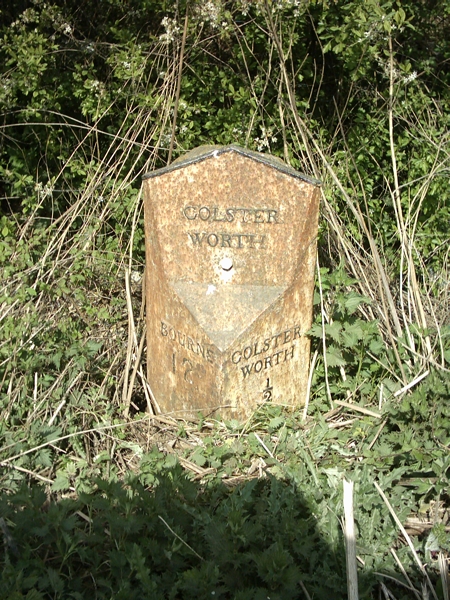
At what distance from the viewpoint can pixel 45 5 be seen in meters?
4.03

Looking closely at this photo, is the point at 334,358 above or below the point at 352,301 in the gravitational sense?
below

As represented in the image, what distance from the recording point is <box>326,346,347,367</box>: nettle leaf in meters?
3.08

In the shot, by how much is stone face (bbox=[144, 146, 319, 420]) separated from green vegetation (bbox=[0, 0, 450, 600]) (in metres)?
0.19

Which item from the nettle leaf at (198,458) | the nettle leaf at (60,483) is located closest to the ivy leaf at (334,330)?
the nettle leaf at (198,458)

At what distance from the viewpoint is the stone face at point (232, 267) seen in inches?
114

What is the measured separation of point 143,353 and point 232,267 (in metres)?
0.81

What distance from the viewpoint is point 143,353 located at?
3480mm

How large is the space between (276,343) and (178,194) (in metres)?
0.81

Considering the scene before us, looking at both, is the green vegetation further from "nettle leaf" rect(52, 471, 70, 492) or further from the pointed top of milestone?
the pointed top of milestone

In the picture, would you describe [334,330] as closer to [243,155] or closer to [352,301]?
[352,301]

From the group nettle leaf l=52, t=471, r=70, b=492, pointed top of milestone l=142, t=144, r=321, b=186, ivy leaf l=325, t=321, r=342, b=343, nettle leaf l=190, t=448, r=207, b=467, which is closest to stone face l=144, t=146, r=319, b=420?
pointed top of milestone l=142, t=144, r=321, b=186

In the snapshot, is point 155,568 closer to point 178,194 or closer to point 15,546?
point 15,546

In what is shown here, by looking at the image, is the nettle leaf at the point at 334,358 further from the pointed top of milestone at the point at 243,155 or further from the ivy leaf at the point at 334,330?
the pointed top of milestone at the point at 243,155

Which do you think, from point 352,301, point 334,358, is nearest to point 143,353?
point 334,358
